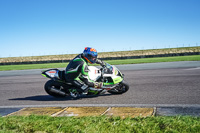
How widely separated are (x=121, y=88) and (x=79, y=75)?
1494 millimetres

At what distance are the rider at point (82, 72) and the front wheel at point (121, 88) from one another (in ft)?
2.42

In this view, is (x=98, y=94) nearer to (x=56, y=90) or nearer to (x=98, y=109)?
(x=56, y=90)

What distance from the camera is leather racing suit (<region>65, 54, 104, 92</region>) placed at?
7.02m

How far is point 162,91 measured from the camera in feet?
25.1

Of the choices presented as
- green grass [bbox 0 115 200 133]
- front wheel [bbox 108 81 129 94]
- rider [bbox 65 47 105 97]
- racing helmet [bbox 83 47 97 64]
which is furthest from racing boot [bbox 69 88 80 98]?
green grass [bbox 0 115 200 133]

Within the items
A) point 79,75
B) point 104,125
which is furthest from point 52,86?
point 104,125

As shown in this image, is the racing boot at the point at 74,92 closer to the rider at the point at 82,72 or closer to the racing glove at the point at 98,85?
the rider at the point at 82,72

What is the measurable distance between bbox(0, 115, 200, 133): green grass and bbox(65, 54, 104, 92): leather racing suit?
2.92 metres

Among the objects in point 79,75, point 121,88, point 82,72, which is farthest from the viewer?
point 121,88

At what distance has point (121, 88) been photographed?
24.9ft

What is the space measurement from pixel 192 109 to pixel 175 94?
1945 millimetres

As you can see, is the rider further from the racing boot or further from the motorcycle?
the motorcycle

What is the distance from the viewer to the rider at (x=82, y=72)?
7.02m

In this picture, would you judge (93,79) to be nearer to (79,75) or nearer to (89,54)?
(79,75)
